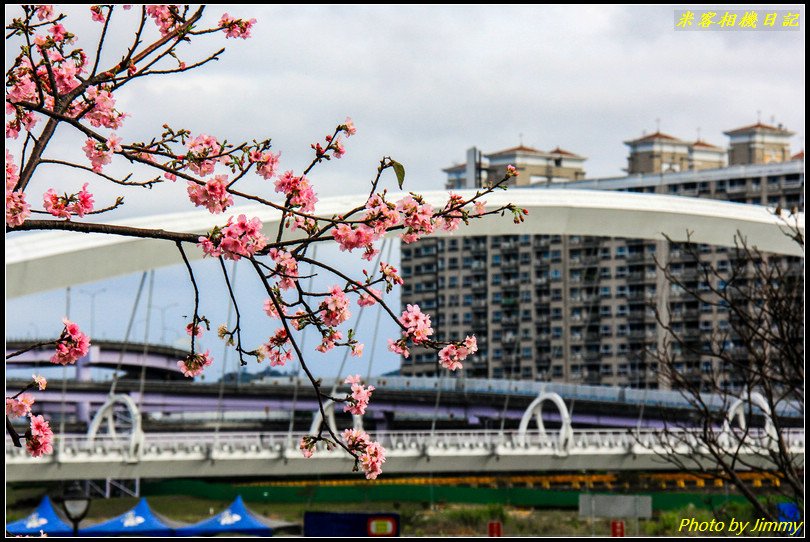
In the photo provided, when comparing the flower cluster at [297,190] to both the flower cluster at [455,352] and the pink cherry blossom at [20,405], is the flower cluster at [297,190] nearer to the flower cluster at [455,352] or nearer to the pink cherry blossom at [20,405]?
the flower cluster at [455,352]

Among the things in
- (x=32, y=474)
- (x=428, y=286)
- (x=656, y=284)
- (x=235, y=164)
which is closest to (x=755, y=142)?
(x=656, y=284)

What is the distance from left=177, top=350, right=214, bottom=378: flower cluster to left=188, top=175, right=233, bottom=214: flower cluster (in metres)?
0.84

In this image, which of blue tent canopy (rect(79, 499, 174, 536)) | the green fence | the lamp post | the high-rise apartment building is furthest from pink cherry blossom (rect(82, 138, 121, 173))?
the high-rise apartment building

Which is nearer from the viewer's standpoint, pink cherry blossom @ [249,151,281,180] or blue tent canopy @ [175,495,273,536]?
pink cherry blossom @ [249,151,281,180]

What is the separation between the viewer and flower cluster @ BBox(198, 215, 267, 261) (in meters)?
5.05

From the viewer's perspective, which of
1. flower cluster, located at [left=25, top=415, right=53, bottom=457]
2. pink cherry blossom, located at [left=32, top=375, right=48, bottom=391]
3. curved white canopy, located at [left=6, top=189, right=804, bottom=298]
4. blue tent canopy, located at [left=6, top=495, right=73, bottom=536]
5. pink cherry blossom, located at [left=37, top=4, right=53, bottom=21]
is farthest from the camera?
blue tent canopy, located at [left=6, top=495, right=73, bottom=536]

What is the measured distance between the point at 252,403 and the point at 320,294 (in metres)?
76.5

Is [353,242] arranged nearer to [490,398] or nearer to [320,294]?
[320,294]

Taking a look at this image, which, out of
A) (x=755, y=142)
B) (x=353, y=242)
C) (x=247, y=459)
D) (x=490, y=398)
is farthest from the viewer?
(x=755, y=142)

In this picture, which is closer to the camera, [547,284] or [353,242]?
[353,242]

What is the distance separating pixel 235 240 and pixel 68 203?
1.16 metres

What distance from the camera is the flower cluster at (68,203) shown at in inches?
228

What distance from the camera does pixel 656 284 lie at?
85375 millimetres

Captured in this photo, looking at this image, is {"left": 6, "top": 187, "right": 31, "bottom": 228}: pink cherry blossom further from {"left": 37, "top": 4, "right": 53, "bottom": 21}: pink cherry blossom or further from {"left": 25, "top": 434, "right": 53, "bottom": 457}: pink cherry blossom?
→ {"left": 37, "top": 4, "right": 53, "bottom": 21}: pink cherry blossom
